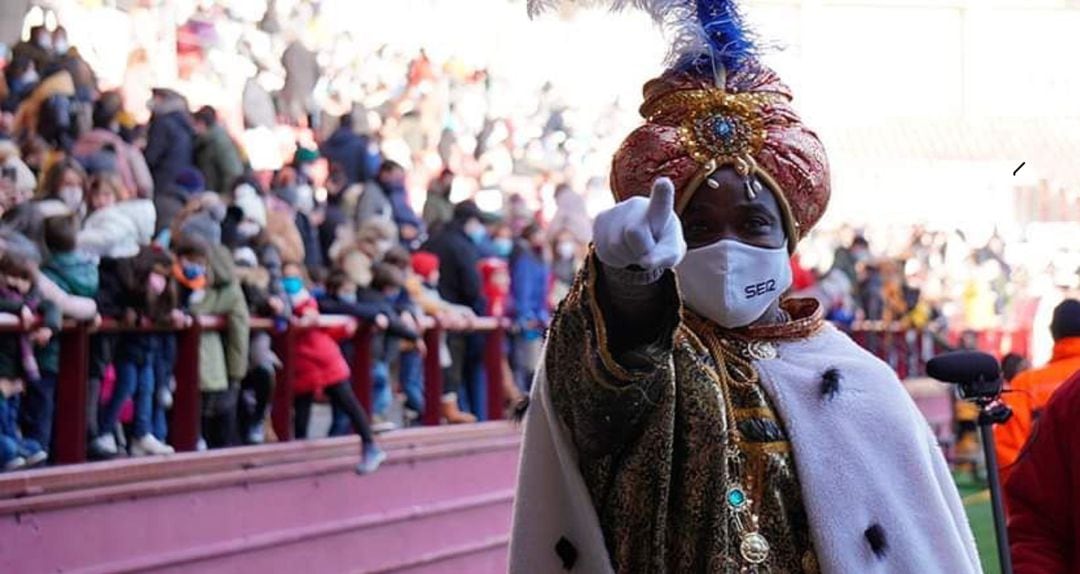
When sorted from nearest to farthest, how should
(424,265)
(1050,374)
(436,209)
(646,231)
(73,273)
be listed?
(646,231) → (73,273) → (1050,374) → (424,265) → (436,209)

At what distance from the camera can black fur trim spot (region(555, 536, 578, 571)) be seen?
3.24 m

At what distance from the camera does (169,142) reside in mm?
11312

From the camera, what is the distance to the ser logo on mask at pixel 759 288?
10.9ft

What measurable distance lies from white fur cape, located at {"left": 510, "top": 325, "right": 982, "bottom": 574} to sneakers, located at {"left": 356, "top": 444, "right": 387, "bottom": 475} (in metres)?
7.32

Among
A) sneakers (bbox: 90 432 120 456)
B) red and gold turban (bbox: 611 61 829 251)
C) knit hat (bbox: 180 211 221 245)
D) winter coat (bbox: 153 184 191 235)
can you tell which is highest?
red and gold turban (bbox: 611 61 829 251)

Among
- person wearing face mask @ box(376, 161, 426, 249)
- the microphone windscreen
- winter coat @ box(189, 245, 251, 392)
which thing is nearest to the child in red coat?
winter coat @ box(189, 245, 251, 392)

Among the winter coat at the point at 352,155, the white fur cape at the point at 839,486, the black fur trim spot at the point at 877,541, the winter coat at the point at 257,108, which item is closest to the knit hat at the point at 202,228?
the winter coat at the point at 352,155

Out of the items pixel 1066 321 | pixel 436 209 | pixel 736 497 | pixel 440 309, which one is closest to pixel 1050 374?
pixel 1066 321

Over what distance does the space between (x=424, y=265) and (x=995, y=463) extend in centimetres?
950

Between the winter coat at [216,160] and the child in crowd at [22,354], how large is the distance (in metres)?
3.54

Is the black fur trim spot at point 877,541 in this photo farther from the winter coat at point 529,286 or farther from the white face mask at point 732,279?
the winter coat at point 529,286

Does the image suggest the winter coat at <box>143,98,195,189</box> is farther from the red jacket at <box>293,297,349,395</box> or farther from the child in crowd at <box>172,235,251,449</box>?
the child in crowd at <box>172,235,251,449</box>

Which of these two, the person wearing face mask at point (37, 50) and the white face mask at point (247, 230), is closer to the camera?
the white face mask at point (247, 230)

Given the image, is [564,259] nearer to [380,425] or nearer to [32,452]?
[380,425]
